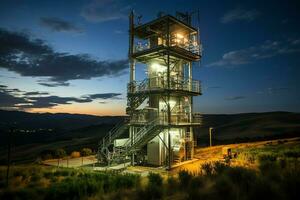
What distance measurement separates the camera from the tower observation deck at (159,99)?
23250 mm

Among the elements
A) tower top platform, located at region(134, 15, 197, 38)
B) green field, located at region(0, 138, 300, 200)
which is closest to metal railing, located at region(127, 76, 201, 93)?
tower top platform, located at region(134, 15, 197, 38)

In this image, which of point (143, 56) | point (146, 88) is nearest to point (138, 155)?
point (146, 88)

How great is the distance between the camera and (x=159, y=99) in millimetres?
25328

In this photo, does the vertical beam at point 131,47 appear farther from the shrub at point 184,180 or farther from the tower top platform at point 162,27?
the shrub at point 184,180

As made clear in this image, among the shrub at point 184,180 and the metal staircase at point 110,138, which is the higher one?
the metal staircase at point 110,138

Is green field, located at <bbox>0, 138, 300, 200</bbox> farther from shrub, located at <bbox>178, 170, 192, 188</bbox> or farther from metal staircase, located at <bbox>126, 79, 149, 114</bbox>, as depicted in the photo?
metal staircase, located at <bbox>126, 79, 149, 114</bbox>

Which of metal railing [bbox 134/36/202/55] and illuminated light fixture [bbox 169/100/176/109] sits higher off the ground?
metal railing [bbox 134/36/202/55]

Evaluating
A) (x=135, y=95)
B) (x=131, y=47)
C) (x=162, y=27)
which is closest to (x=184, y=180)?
(x=135, y=95)

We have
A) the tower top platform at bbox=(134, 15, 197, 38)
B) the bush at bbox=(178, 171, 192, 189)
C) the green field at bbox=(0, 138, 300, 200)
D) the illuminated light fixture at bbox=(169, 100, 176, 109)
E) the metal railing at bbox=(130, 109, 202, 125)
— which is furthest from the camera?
the illuminated light fixture at bbox=(169, 100, 176, 109)

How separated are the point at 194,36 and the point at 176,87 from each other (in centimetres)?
739

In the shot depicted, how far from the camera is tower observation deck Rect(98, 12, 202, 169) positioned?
915 inches

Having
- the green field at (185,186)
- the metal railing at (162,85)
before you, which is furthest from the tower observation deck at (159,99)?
the green field at (185,186)

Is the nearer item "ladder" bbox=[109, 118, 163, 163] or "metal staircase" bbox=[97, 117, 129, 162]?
"ladder" bbox=[109, 118, 163, 163]

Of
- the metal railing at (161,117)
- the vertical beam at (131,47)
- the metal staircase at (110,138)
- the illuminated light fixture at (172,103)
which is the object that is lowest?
the metal staircase at (110,138)
